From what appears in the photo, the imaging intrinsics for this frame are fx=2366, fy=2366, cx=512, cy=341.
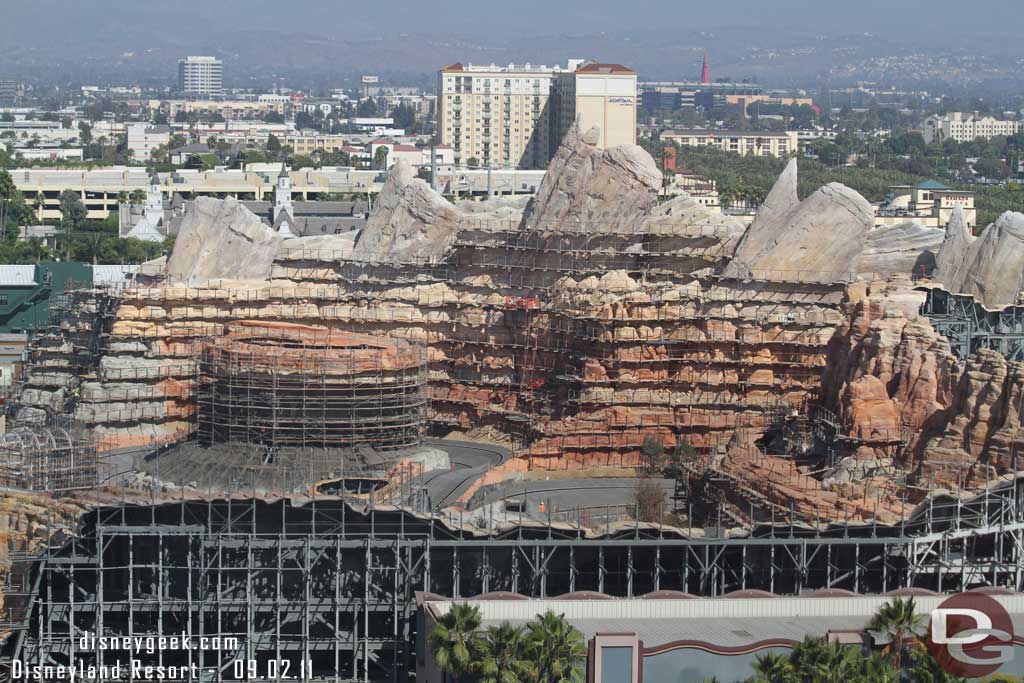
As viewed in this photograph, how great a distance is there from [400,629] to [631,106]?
402 feet

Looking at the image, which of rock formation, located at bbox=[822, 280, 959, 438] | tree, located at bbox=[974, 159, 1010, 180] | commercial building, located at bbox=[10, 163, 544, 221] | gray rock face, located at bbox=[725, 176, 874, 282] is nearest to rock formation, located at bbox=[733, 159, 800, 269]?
gray rock face, located at bbox=[725, 176, 874, 282]

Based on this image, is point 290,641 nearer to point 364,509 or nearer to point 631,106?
point 364,509

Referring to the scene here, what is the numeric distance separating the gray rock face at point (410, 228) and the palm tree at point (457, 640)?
102 ft

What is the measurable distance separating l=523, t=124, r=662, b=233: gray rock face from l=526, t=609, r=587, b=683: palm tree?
29.2 metres

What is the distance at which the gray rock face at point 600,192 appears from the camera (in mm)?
69000

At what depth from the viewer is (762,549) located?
46.4m

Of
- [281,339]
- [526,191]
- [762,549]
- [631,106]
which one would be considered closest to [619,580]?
[762,549]

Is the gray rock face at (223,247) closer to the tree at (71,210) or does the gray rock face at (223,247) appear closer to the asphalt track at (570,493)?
the asphalt track at (570,493)

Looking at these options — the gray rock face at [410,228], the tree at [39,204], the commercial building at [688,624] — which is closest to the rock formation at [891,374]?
the commercial building at [688,624]

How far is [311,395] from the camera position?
184 ft

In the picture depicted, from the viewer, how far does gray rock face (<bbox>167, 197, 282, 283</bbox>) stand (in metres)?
70.6

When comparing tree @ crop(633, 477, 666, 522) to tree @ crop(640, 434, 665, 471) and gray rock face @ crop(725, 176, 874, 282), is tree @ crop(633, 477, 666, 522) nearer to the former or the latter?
tree @ crop(640, 434, 665, 471)

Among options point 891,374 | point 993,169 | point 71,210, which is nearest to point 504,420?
point 891,374

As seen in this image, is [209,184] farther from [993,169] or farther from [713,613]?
[713,613]
